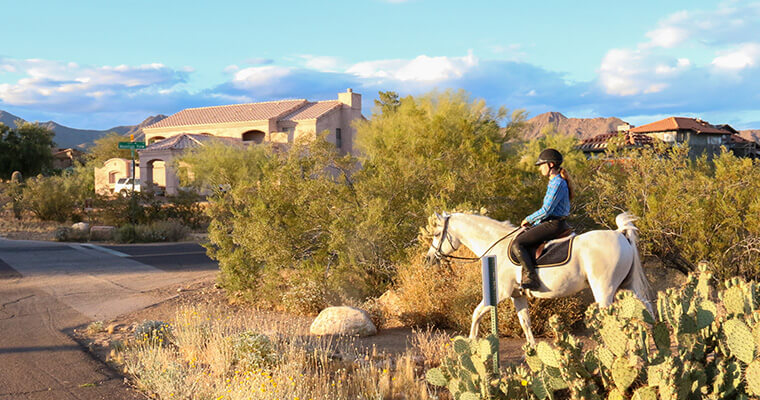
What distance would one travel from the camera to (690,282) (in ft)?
17.1

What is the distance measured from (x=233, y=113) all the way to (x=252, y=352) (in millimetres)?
54851

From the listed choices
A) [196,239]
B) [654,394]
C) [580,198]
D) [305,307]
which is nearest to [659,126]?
[196,239]

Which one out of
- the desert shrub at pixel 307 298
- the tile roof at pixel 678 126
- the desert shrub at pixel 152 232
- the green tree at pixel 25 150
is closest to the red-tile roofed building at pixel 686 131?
the tile roof at pixel 678 126

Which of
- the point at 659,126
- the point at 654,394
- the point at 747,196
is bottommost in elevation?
the point at 654,394

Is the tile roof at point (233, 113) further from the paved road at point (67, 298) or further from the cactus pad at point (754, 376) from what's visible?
the cactus pad at point (754, 376)

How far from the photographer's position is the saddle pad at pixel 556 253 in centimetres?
726

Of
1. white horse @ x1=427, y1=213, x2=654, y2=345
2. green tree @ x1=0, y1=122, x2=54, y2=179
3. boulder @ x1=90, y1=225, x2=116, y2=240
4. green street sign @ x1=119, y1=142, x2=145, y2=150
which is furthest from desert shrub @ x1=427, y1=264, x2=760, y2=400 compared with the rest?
green tree @ x1=0, y1=122, x2=54, y2=179

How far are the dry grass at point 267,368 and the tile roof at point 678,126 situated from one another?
191 ft

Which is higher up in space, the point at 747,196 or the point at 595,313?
the point at 747,196

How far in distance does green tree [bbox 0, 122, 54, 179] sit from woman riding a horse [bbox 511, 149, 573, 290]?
54625 millimetres

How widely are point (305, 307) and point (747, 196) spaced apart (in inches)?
312

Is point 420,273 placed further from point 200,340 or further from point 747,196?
point 747,196

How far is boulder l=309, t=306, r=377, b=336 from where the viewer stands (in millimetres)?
8984

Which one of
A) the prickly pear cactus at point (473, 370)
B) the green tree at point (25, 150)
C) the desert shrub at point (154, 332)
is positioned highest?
the green tree at point (25, 150)
